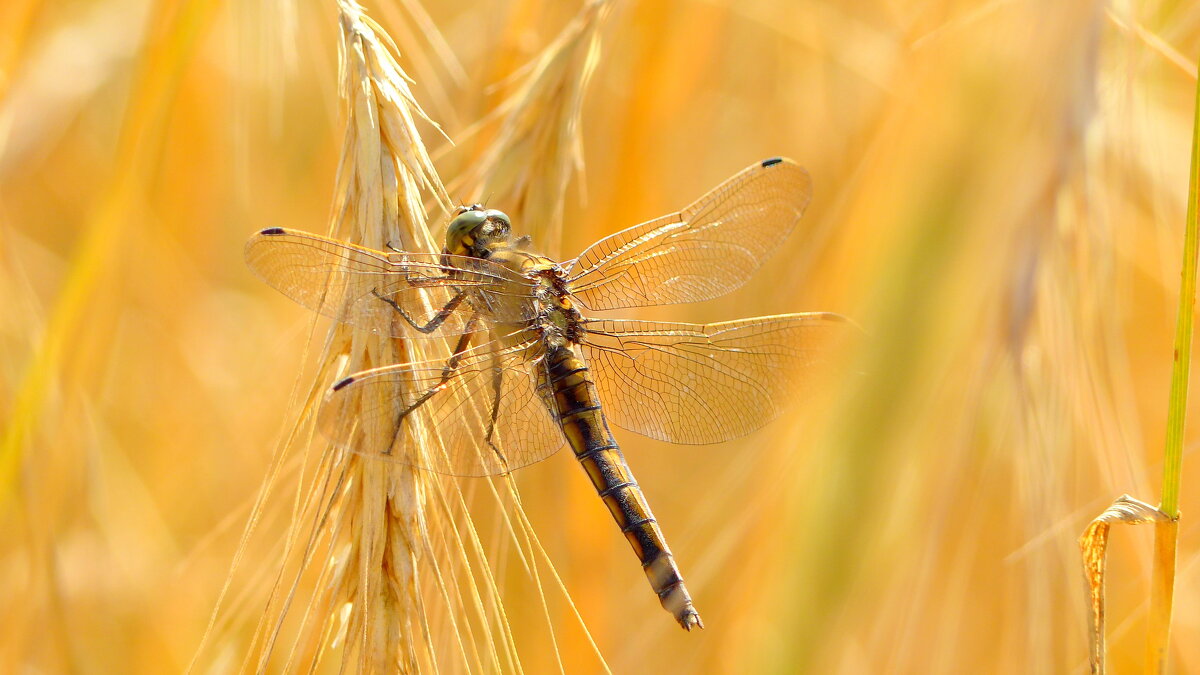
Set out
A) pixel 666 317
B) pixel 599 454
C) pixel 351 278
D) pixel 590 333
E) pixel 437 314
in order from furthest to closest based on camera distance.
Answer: pixel 666 317 < pixel 590 333 < pixel 599 454 < pixel 437 314 < pixel 351 278

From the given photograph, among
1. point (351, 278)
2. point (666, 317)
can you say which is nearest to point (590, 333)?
→ point (351, 278)

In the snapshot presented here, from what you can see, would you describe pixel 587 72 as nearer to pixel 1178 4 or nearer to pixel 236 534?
pixel 1178 4

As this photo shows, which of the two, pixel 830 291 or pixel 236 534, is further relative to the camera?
pixel 236 534

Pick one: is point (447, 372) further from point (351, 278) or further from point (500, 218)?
point (500, 218)

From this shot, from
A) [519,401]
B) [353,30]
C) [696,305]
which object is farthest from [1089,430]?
[353,30]

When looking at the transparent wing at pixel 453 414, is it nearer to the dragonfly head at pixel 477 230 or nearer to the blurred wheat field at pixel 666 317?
the blurred wheat field at pixel 666 317

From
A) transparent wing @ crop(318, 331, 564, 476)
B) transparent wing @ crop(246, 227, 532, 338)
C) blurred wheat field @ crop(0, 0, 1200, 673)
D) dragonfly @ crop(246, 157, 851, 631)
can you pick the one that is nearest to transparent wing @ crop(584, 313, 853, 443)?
dragonfly @ crop(246, 157, 851, 631)
